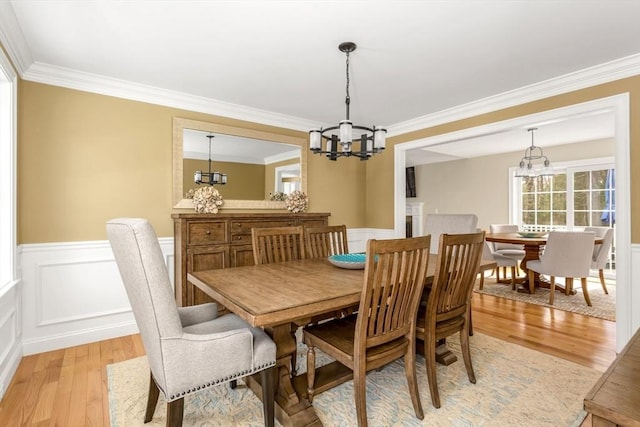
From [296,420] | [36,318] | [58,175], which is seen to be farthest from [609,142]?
[36,318]

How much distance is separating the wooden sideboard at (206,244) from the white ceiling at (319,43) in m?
1.27

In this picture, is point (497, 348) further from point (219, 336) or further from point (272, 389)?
point (219, 336)

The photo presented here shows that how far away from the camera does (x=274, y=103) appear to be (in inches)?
142

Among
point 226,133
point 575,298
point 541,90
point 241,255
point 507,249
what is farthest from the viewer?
point 507,249

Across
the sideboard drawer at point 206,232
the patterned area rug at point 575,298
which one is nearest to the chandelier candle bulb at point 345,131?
the sideboard drawer at point 206,232

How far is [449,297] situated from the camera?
201cm

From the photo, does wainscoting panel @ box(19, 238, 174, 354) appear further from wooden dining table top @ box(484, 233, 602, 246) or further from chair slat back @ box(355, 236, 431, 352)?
wooden dining table top @ box(484, 233, 602, 246)

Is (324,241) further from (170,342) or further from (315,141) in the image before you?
(170,342)

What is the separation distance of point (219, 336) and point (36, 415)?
133 centimetres

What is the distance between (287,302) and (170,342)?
20.0 inches

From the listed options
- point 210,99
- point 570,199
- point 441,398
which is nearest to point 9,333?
point 210,99

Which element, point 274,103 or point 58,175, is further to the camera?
point 274,103

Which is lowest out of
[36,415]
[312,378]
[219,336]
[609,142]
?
[36,415]

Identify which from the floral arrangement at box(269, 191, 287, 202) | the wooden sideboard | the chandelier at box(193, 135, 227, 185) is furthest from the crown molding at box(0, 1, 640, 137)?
the wooden sideboard
